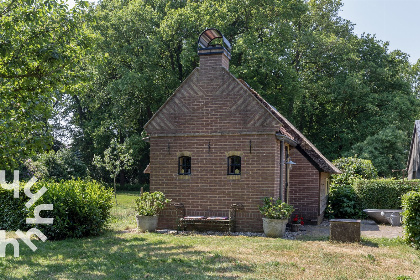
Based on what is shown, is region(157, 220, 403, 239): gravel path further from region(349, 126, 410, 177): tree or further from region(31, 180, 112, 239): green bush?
region(349, 126, 410, 177): tree

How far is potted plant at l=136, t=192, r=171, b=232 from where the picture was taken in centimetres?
1446

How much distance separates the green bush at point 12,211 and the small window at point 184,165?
5227 millimetres

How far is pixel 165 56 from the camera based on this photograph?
113 ft

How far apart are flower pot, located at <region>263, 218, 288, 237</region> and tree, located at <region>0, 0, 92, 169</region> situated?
713 centimetres

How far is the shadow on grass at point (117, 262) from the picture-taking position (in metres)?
8.39

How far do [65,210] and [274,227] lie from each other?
6511 millimetres

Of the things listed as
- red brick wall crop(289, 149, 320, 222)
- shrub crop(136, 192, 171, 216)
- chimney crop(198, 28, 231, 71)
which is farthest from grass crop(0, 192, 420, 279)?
chimney crop(198, 28, 231, 71)

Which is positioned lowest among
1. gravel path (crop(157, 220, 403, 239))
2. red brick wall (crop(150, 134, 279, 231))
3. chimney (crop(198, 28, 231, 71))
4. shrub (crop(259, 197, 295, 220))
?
gravel path (crop(157, 220, 403, 239))

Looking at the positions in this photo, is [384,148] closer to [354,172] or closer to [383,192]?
[354,172]

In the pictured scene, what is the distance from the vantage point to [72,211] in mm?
13016

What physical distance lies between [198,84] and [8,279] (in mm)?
9202

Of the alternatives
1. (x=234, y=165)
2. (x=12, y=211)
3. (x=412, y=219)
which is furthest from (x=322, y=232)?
(x=12, y=211)

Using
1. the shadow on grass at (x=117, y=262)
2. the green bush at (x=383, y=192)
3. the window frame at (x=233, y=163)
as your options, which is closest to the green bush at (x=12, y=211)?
the shadow on grass at (x=117, y=262)

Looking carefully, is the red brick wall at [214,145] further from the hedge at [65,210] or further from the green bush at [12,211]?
the green bush at [12,211]
